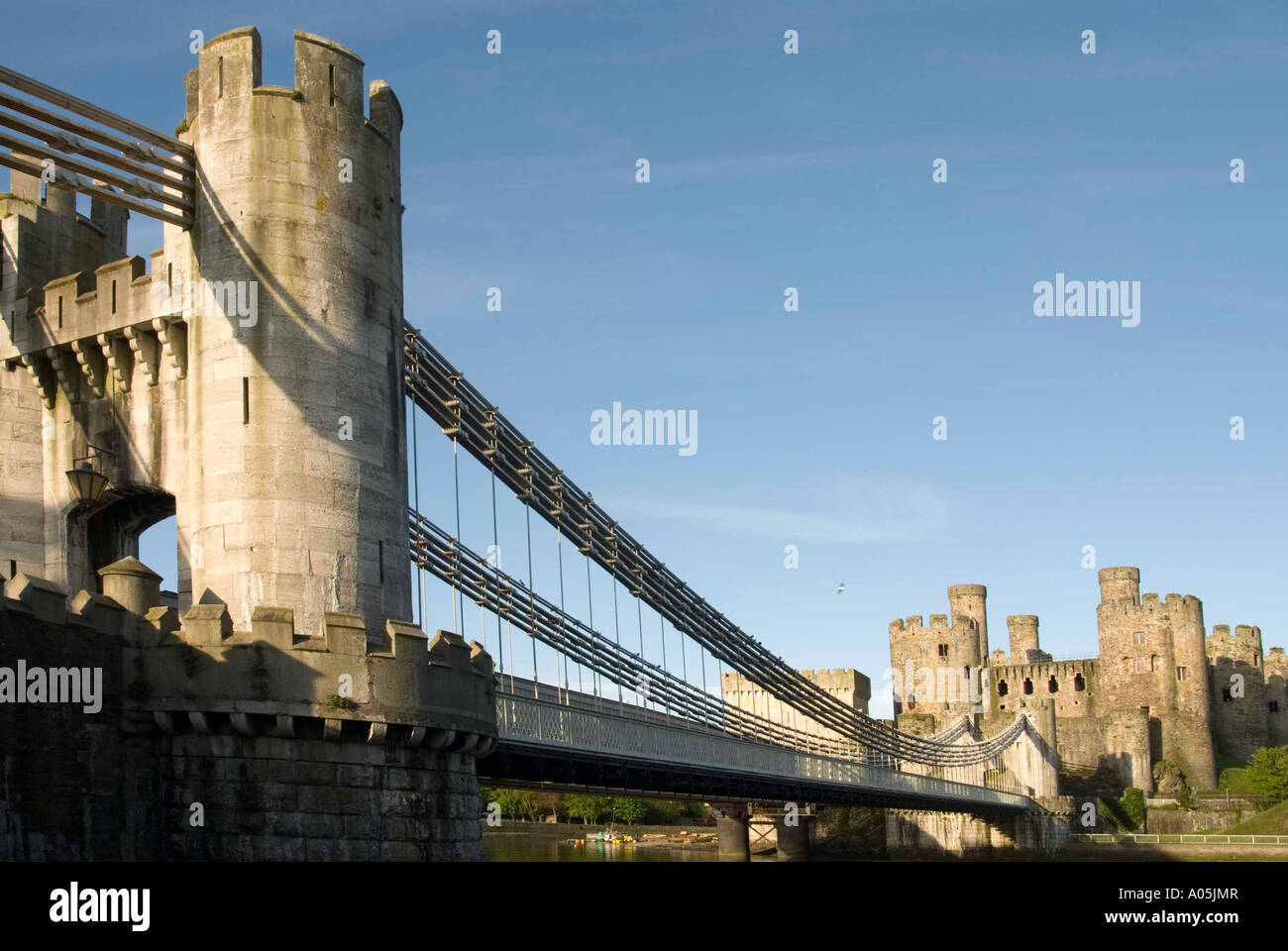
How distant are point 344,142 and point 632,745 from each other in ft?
56.5

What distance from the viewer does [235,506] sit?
2234 cm

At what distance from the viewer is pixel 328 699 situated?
20188 mm

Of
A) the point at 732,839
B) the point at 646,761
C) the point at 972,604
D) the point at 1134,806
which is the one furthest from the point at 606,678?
the point at 972,604

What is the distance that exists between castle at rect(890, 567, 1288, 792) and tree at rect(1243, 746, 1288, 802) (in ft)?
20.5

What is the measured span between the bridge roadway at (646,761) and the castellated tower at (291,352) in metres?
6.42

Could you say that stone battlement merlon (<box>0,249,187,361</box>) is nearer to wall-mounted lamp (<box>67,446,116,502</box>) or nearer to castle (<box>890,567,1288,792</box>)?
wall-mounted lamp (<box>67,446,116,502</box>)

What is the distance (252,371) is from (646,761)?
56.4 ft

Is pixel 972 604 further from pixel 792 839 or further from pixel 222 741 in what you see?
pixel 222 741

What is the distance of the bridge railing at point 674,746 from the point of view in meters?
30.6

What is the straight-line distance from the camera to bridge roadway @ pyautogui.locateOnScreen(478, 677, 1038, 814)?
3117 cm
